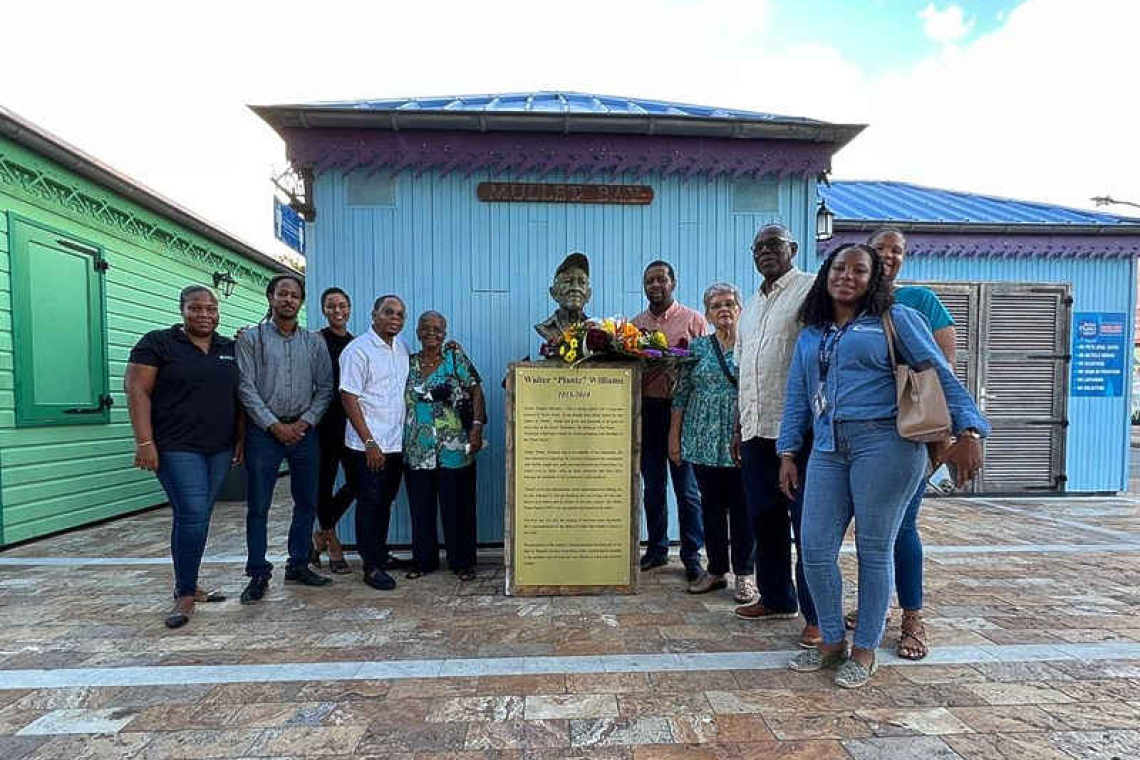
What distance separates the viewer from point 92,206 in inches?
212

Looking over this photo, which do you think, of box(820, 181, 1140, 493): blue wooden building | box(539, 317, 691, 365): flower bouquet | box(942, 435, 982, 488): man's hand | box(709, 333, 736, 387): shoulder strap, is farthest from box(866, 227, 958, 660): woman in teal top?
box(820, 181, 1140, 493): blue wooden building

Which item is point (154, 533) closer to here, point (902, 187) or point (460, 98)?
point (460, 98)

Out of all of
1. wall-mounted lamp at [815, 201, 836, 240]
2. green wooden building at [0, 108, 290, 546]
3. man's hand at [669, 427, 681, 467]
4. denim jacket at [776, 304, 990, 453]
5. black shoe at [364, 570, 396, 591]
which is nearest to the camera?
denim jacket at [776, 304, 990, 453]

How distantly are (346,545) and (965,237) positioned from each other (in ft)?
22.0

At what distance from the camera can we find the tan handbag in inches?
80.4

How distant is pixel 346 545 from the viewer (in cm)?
426

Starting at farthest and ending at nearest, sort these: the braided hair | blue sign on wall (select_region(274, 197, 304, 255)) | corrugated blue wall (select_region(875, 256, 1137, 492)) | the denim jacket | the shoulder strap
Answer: corrugated blue wall (select_region(875, 256, 1137, 492)), blue sign on wall (select_region(274, 197, 304, 255)), the shoulder strap, the braided hair, the denim jacket

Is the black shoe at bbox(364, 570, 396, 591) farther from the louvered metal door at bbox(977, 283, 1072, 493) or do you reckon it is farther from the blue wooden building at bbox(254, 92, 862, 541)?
the louvered metal door at bbox(977, 283, 1072, 493)

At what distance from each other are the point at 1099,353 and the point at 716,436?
19.9 feet

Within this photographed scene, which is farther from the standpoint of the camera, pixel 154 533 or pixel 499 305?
pixel 154 533

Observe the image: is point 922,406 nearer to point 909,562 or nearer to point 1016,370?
point 909,562

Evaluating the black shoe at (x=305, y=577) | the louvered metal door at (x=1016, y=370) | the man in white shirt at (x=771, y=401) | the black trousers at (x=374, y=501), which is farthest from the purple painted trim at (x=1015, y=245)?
the black shoe at (x=305, y=577)

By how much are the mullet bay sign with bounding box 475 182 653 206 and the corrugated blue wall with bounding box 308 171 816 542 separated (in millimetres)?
46

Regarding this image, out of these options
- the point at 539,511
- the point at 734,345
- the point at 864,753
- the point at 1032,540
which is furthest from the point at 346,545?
the point at 1032,540
